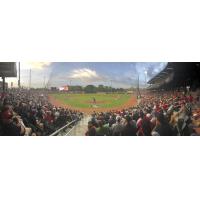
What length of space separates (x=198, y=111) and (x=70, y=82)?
1.87m

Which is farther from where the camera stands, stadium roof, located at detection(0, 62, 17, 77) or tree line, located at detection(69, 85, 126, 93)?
tree line, located at detection(69, 85, 126, 93)

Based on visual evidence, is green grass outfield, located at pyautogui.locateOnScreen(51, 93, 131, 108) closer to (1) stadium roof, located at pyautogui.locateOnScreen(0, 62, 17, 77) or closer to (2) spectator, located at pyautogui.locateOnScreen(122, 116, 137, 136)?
(2) spectator, located at pyautogui.locateOnScreen(122, 116, 137, 136)

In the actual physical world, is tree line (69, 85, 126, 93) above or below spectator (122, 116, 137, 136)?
above

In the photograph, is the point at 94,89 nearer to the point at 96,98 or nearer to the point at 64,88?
the point at 96,98

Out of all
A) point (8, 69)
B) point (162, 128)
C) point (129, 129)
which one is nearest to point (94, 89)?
point (129, 129)

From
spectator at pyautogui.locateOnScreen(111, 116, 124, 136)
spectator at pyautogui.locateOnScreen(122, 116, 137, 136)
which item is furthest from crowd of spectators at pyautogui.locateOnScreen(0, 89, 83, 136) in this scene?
spectator at pyautogui.locateOnScreen(122, 116, 137, 136)

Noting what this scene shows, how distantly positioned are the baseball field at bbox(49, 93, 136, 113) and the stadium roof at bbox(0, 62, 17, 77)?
0.62 m

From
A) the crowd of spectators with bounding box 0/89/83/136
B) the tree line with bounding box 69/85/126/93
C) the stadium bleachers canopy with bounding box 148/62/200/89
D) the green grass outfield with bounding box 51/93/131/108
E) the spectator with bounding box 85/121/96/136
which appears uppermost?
the stadium bleachers canopy with bounding box 148/62/200/89

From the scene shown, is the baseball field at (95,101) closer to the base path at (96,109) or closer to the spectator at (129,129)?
the base path at (96,109)

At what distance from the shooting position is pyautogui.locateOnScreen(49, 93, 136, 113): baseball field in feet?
21.0

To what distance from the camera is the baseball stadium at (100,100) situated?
6305mm

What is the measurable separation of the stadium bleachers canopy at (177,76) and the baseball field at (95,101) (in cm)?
41
